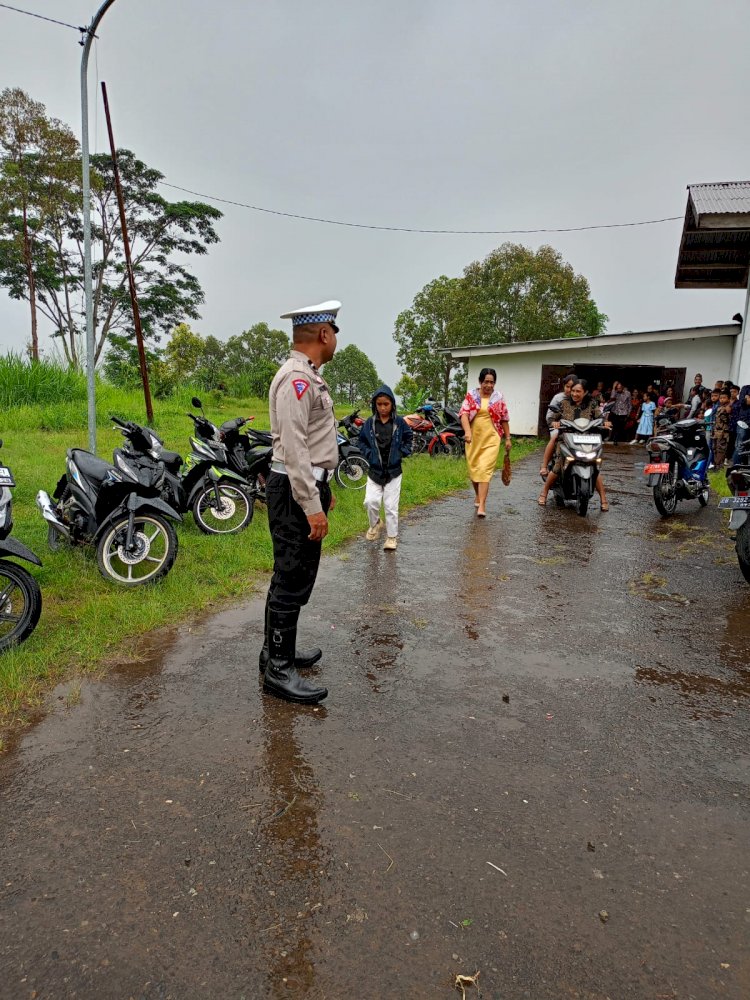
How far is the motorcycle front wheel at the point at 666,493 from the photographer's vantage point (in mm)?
8039

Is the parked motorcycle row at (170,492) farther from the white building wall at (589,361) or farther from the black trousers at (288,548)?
the white building wall at (589,361)

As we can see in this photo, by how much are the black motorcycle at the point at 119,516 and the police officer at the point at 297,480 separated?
192cm

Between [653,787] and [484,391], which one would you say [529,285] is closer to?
[484,391]

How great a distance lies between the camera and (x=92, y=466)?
513 centimetres

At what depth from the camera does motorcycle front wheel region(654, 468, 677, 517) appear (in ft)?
26.4

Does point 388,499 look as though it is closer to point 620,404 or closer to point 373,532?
point 373,532

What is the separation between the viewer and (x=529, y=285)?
118ft

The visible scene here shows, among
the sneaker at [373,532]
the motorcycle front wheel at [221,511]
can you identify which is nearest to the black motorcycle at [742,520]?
the sneaker at [373,532]

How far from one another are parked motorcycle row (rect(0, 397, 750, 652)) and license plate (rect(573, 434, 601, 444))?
0.04 ft

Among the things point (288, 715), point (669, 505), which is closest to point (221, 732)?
point (288, 715)

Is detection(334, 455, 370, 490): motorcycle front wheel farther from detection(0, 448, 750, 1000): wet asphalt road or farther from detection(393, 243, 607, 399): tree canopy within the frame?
detection(393, 243, 607, 399): tree canopy

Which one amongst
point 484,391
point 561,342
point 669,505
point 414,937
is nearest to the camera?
point 414,937

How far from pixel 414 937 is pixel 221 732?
1.38m

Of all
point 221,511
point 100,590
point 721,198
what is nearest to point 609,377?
point 721,198
